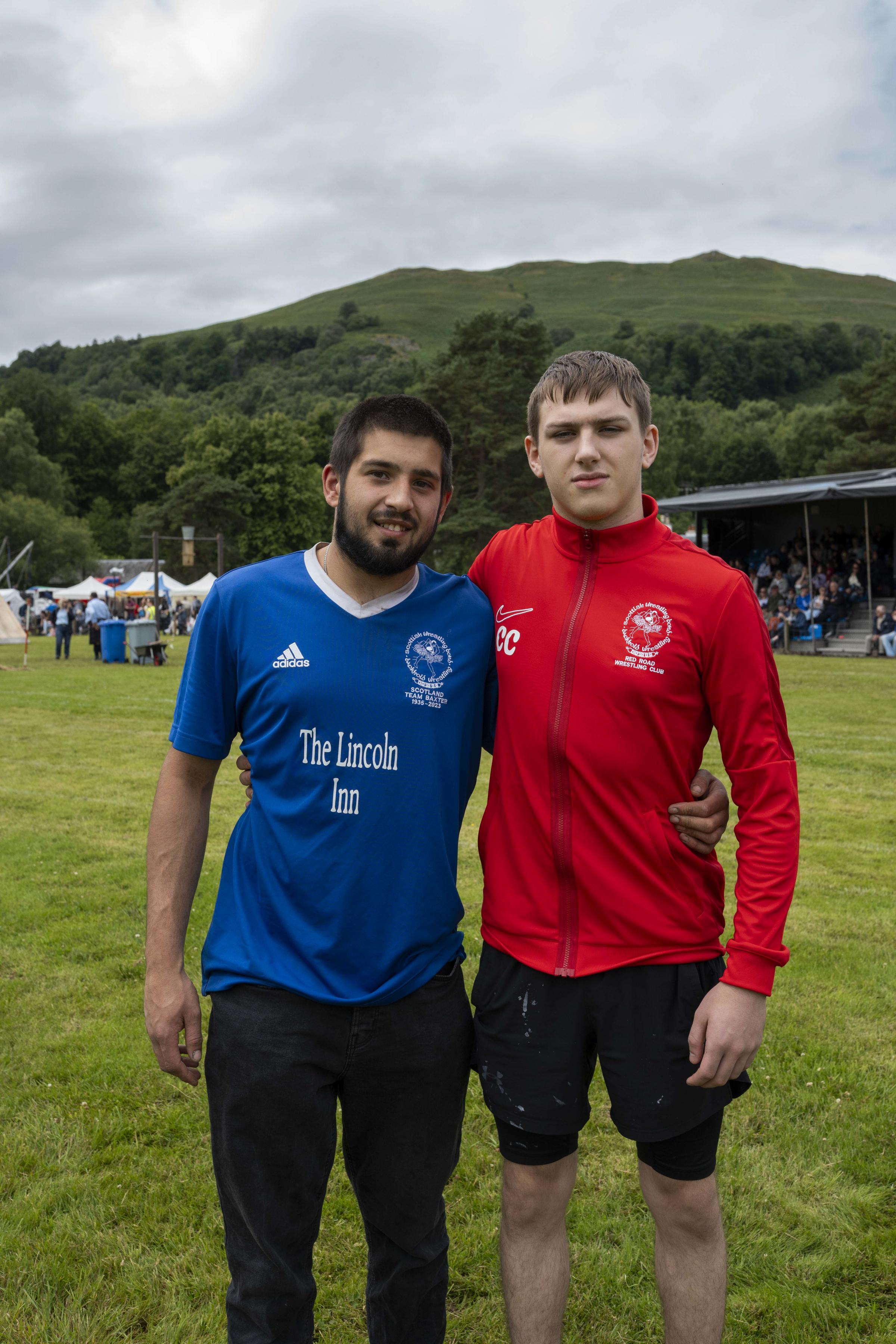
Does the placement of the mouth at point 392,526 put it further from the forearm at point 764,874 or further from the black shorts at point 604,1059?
the black shorts at point 604,1059

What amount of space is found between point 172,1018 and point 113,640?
2465cm

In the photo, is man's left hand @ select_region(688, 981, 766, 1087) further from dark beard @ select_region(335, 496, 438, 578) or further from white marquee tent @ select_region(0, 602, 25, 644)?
white marquee tent @ select_region(0, 602, 25, 644)

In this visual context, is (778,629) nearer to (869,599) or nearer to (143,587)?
(869,599)

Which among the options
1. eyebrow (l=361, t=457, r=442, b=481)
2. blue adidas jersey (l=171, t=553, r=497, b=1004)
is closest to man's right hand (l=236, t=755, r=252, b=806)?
blue adidas jersey (l=171, t=553, r=497, b=1004)

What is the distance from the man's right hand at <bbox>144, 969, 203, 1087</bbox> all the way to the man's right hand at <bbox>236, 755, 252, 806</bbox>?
431mm

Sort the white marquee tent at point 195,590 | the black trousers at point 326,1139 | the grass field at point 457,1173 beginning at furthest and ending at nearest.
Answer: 1. the white marquee tent at point 195,590
2. the grass field at point 457,1173
3. the black trousers at point 326,1139

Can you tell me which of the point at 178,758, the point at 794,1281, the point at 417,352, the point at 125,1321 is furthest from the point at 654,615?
the point at 417,352

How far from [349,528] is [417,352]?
→ 195 m

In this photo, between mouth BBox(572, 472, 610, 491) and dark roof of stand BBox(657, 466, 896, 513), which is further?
dark roof of stand BBox(657, 466, 896, 513)

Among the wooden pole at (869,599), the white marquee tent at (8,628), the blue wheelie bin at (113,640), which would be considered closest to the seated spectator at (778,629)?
the wooden pole at (869,599)

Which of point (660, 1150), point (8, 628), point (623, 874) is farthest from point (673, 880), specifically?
point (8, 628)

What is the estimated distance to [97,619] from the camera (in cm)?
2692

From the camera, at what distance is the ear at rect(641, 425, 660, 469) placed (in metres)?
2.52

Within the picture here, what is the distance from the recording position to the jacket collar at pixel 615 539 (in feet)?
7.95
